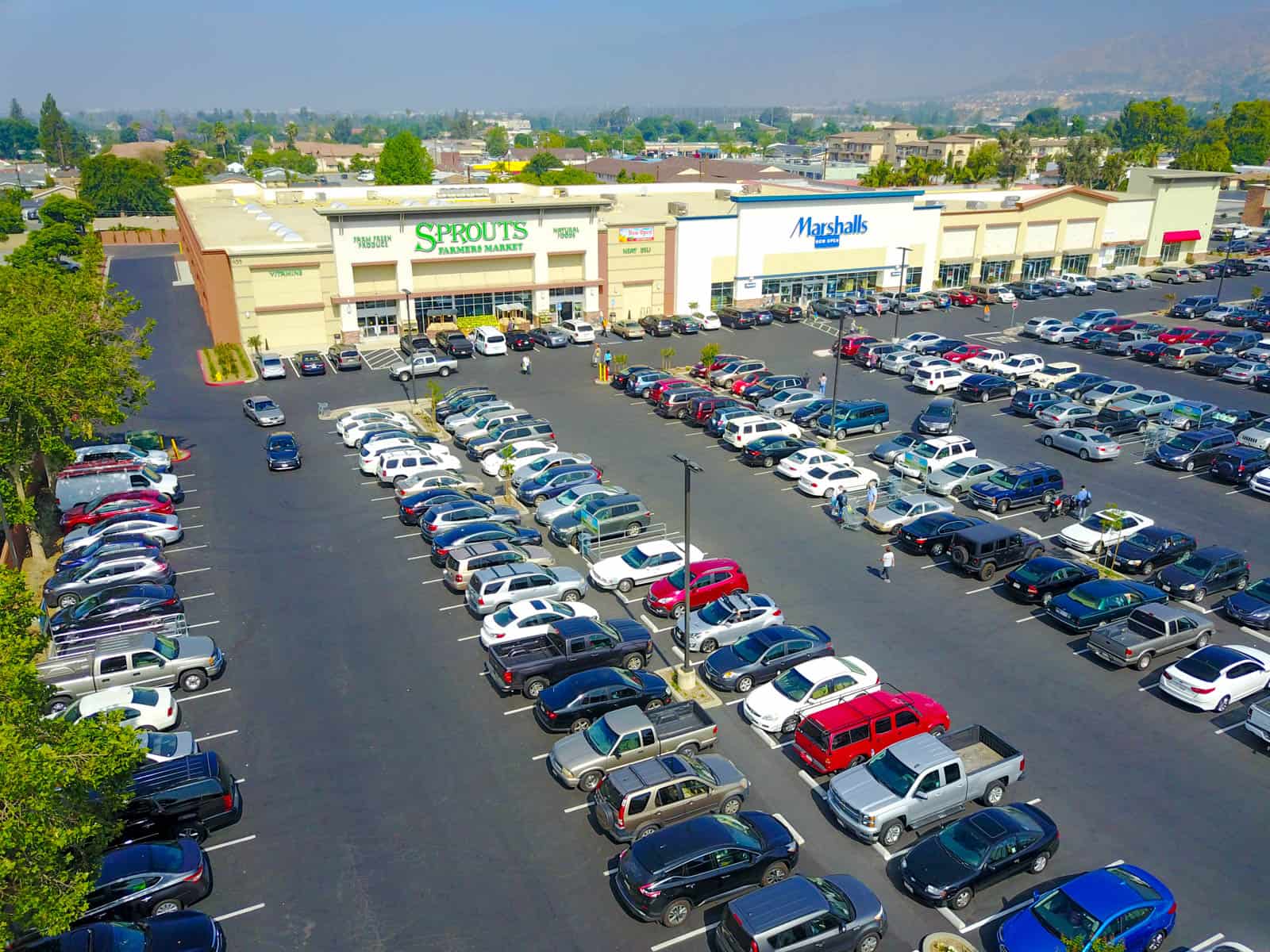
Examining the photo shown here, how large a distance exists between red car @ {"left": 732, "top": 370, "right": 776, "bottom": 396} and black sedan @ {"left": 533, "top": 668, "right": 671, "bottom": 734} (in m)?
27.0

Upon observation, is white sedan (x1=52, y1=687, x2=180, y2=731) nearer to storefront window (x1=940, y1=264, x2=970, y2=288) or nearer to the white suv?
the white suv

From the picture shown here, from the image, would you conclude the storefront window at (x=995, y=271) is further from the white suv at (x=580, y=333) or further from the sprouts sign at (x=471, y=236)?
the sprouts sign at (x=471, y=236)

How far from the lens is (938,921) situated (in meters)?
17.0

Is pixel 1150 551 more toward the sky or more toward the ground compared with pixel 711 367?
more toward the ground

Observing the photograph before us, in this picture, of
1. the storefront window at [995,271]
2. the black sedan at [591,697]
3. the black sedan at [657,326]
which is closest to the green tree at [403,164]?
the black sedan at [657,326]

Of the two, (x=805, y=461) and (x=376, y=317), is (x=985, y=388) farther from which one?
(x=376, y=317)

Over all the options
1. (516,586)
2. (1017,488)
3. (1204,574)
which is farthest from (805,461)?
(516,586)

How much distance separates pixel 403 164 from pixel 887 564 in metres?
126

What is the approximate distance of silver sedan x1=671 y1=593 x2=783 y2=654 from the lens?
84.7 feet

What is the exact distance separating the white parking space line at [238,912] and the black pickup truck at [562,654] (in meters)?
7.71

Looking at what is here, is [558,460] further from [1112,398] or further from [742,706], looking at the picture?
[1112,398]

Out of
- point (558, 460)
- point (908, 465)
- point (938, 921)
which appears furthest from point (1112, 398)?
point (938, 921)

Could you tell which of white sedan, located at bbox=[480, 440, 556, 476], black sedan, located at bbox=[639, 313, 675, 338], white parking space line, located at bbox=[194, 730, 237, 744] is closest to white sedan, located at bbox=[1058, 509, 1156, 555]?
white sedan, located at bbox=[480, 440, 556, 476]

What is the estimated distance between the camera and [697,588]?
27469 millimetres
